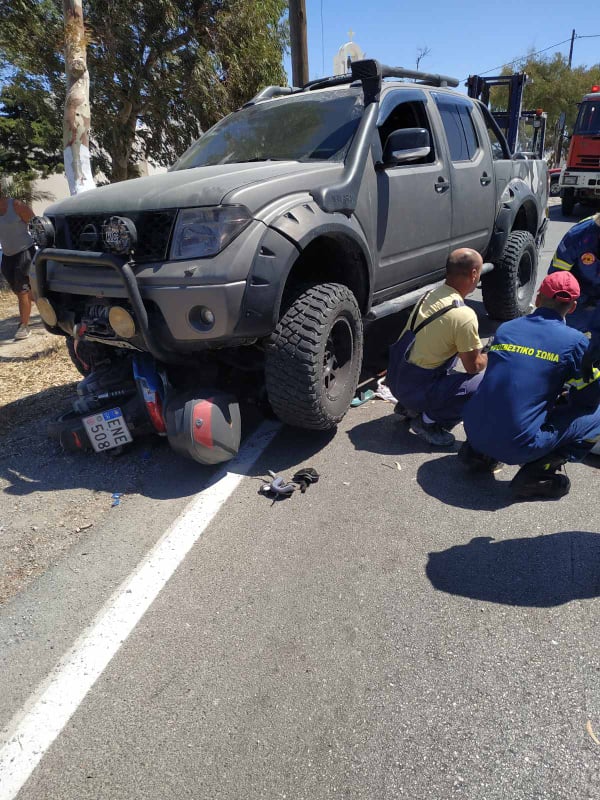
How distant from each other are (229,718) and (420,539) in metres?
1.28

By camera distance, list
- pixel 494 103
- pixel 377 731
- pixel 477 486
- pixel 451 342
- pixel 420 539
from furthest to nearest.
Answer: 1. pixel 494 103
2. pixel 451 342
3. pixel 477 486
4. pixel 420 539
5. pixel 377 731

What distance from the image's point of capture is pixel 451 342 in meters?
3.85

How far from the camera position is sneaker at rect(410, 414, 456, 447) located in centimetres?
388

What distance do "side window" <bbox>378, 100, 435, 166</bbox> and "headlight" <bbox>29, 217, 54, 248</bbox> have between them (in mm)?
2458

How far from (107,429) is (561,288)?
2728mm

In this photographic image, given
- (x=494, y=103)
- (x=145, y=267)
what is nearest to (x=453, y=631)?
(x=145, y=267)

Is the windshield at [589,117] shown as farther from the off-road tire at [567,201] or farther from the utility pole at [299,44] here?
the utility pole at [299,44]

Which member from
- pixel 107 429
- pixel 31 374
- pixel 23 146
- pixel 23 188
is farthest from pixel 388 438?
pixel 23 146

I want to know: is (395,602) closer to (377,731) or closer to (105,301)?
(377,731)

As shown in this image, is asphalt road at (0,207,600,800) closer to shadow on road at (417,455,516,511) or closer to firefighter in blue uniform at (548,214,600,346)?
shadow on road at (417,455,516,511)

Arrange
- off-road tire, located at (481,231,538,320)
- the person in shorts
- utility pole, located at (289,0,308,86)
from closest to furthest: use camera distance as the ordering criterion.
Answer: off-road tire, located at (481,231,538,320)
the person in shorts
utility pole, located at (289,0,308,86)

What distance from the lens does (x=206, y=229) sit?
3.06m

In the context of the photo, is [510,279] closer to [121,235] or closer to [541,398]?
[541,398]

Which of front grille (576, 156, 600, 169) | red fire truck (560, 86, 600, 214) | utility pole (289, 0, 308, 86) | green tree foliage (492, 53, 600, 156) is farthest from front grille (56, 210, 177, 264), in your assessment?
green tree foliage (492, 53, 600, 156)
